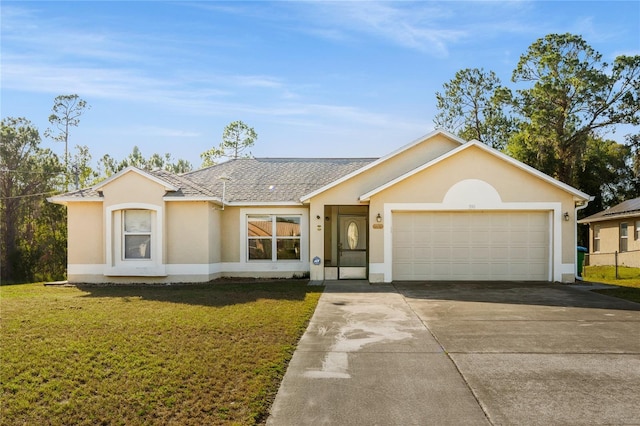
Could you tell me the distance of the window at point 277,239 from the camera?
18375 millimetres

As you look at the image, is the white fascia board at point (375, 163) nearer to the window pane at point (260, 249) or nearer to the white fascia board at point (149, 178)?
the window pane at point (260, 249)

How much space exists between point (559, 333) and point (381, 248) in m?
7.81

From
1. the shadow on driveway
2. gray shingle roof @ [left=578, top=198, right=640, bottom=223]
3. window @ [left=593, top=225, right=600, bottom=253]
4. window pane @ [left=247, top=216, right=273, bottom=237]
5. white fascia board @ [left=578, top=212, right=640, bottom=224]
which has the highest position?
gray shingle roof @ [left=578, top=198, right=640, bottom=223]

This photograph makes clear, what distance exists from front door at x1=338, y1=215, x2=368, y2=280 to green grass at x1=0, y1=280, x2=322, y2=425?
6.58 metres

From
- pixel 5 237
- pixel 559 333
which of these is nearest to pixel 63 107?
pixel 5 237

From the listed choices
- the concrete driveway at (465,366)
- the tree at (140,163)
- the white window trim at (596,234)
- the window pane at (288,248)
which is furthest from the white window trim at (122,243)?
the white window trim at (596,234)

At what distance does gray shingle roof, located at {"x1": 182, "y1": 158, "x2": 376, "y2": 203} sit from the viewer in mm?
18731

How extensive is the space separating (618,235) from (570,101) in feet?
35.0

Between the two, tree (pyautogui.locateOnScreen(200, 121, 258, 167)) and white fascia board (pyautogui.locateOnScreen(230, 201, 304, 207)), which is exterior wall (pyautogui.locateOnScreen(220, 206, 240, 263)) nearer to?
white fascia board (pyautogui.locateOnScreen(230, 201, 304, 207))

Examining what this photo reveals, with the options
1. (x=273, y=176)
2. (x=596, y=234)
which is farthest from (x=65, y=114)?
(x=596, y=234)

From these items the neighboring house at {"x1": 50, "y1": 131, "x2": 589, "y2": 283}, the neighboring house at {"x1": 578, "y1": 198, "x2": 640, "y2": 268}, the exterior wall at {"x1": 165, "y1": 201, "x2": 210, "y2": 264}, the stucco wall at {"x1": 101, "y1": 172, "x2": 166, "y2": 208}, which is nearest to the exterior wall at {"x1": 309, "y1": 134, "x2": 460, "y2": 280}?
the neighboring house at {"x1": 50, "y1": 131, "x2": 589, "y2": 283}

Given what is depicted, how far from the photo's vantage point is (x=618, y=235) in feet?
88.6

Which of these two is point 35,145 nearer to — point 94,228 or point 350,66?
point 94,228

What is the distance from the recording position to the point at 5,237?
1443 inches
